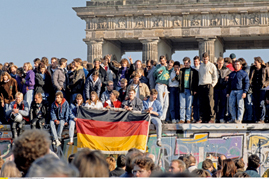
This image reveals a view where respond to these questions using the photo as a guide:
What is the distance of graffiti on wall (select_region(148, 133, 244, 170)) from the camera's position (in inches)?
642

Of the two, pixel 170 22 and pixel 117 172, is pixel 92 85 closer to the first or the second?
pixel 117 172

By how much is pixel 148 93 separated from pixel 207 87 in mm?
2001

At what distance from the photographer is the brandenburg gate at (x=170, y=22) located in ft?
138

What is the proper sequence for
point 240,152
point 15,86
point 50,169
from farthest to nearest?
point 15,86
point 240,152
point 50,169

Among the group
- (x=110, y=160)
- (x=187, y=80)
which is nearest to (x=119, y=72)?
(x=187, y=80)

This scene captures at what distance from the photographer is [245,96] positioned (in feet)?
53.0

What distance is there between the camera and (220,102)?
16.9 metres

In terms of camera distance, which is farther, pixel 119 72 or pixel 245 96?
pixel 119 72

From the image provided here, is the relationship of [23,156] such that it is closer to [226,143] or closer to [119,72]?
[226,143]

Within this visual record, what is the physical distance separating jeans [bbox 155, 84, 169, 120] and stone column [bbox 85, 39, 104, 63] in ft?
86.3

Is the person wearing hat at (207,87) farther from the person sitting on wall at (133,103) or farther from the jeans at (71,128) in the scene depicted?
the jeans at (71,128)

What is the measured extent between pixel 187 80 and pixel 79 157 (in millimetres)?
12216

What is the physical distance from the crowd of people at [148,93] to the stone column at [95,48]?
24.8 m

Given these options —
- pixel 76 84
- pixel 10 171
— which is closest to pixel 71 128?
pixel 76 84
